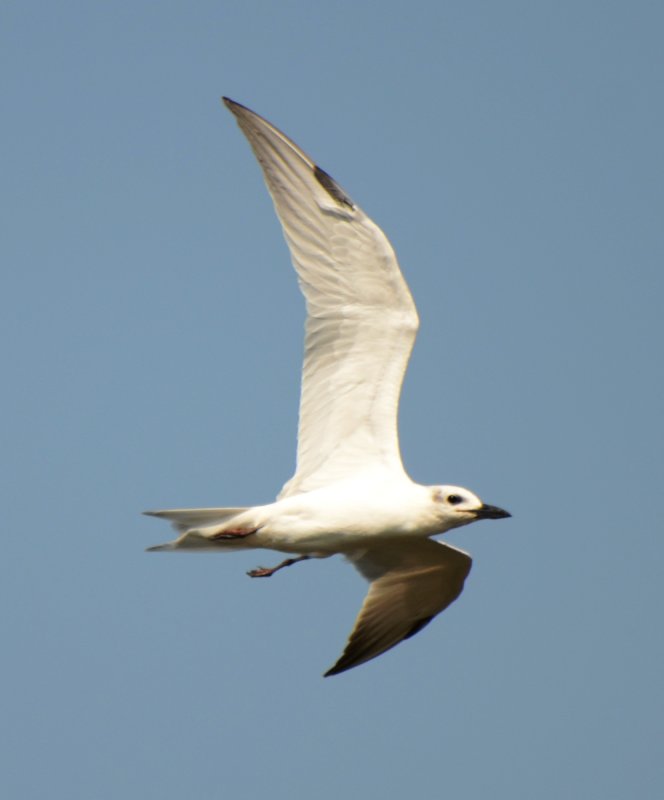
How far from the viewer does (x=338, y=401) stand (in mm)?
15617

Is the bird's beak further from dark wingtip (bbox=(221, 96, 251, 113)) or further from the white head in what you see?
dark wingtip (bbox=(221, 96, 251, 113))

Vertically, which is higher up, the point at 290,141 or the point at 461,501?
the point at 290,141

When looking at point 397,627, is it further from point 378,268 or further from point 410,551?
point 378,268

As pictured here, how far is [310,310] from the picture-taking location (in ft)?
51.0

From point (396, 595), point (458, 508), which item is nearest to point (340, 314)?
point (458, 508)

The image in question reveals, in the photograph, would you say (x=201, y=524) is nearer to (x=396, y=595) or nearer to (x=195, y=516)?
(x=195, y=516)

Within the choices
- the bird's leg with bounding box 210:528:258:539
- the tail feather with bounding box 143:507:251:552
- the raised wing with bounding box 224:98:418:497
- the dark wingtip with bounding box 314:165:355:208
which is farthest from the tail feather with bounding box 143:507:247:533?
the dark wingtip with bounding box 314:165:355:208

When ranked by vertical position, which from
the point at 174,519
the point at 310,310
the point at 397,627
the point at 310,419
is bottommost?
the point at 397,627

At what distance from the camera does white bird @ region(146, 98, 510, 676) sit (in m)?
15.2

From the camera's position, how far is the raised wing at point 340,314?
1538 centimetres

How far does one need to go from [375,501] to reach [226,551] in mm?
1425

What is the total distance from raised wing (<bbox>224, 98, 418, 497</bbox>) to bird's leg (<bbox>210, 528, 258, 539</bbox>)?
0.72 meters

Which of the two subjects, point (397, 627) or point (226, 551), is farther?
point (397, 627)

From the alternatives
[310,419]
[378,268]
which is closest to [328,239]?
[378,268]
